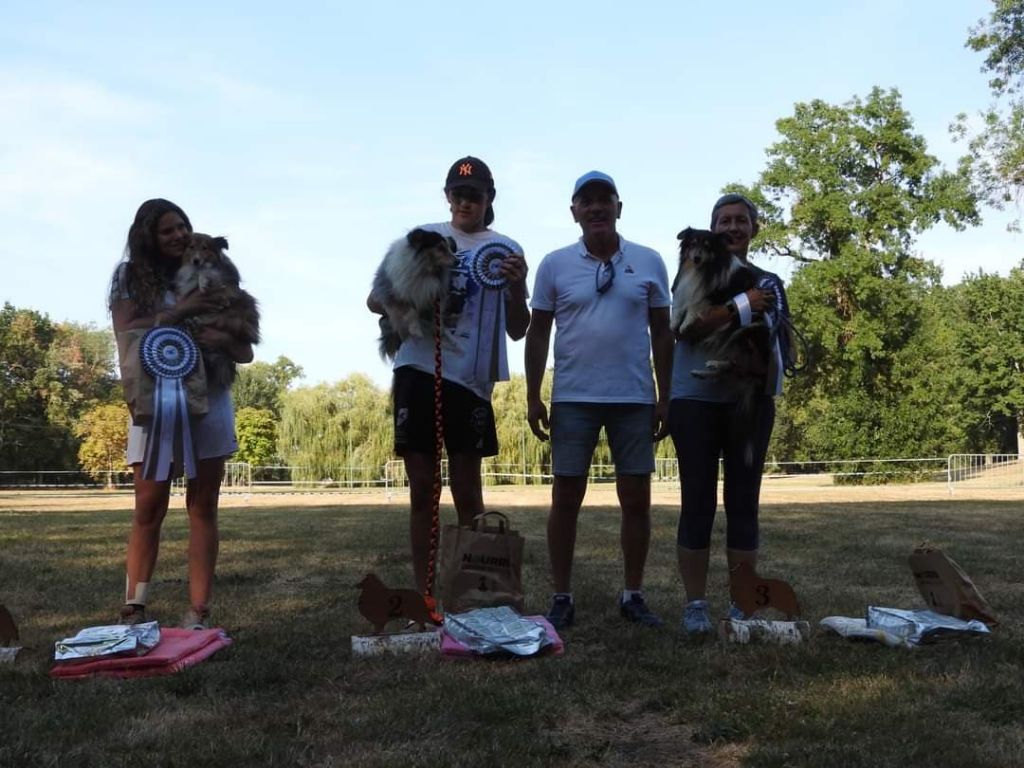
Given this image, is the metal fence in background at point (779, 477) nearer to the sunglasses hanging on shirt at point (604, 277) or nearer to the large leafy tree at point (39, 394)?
the large leafy tree at point (39, 394)

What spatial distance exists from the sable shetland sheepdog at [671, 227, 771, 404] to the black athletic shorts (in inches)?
38.1

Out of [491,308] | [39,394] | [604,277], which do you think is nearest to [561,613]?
[491,308]

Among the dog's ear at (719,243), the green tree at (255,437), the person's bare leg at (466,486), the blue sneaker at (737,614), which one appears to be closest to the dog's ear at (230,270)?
the person's bare leg at (466,486)

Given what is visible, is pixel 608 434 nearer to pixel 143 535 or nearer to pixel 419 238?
pixel 419 238

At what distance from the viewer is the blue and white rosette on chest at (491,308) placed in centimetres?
388

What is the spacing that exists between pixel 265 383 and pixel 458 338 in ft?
226

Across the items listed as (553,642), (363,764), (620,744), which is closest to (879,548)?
(553,642)

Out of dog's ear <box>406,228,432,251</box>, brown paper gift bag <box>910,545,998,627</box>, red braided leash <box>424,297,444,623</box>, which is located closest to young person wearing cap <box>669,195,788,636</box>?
brown paper gift bag <box>910,545,998,627</box>

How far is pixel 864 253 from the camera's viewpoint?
96.7 feet

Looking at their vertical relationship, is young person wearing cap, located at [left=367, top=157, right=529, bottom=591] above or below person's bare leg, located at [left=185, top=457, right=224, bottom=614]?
above

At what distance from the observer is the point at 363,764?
227 cm

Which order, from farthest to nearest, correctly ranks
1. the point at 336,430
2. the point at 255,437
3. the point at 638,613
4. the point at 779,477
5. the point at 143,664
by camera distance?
the point at 255,437
the point at 779,477
the point at 336,430
the point at 638,613
the point at 143,664

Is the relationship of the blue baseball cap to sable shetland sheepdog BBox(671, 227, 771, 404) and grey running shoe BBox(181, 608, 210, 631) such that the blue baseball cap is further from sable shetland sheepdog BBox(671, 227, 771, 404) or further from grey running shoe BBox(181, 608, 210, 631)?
grey running shoe BBox(181, 608, 210, 631)

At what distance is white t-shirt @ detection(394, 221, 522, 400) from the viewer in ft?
12.6
